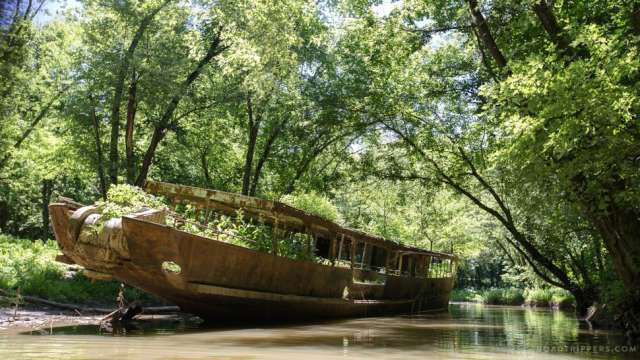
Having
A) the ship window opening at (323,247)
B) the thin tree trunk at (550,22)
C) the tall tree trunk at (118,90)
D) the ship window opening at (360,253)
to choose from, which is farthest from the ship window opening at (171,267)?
the thin tree trunk at (550,22)

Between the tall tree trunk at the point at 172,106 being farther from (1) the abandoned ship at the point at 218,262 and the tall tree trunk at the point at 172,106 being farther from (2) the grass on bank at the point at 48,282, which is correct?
(1) the abandoned ship at the point at 218,262

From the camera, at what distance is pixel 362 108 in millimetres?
19500

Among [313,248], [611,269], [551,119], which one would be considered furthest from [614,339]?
[313,248]

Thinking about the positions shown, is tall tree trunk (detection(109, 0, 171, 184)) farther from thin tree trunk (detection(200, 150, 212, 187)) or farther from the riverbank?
thin tree trunk (detection(200, 150, 212, 187))

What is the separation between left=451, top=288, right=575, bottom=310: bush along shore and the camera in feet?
110

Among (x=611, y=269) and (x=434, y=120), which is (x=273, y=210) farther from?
(x=611, y=269)

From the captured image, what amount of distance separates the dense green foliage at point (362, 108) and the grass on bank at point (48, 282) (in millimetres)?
3488

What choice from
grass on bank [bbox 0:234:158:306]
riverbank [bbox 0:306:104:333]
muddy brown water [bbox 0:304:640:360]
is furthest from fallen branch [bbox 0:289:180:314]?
muddy brown water [bbox 0:304:640:360]

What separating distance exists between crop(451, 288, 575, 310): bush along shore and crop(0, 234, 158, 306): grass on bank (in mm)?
24801

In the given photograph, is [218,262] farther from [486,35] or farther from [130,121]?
[130,121]

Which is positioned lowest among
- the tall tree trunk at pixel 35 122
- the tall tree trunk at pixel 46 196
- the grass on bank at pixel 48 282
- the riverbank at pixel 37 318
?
the riverbank at pixel 37 318

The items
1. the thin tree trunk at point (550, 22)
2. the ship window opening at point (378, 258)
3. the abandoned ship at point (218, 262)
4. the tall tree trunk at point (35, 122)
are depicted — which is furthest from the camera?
the tall tree trunk at point (35, 122)

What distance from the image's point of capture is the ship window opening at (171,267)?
11.7 meters

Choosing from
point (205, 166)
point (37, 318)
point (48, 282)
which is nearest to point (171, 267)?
point (37, 318)
